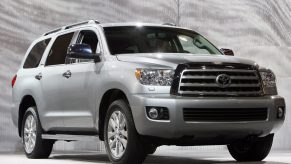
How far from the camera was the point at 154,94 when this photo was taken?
894 centimetres

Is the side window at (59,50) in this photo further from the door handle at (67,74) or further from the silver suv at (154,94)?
A: the door handle at (67,74)

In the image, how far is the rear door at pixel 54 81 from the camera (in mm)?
11078

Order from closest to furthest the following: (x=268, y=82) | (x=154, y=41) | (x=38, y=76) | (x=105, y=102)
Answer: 1. (x=268, y=82)
2. (x=105, y=102)
3. (x=154, y=41)
4. (x=38, y=76)

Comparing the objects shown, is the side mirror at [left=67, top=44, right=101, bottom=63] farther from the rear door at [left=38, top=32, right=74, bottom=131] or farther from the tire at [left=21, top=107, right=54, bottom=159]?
the tire at [left=21, top=107, right=54, bottom=159]

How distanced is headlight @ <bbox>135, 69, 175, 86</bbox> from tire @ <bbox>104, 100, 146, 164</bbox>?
431mm

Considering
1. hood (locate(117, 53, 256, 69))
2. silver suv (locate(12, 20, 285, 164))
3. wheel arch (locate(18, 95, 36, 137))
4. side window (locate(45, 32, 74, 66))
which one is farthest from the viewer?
wheel arch (locate(18, 95, 36, 137))

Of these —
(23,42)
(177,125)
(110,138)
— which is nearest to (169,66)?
(177,125)

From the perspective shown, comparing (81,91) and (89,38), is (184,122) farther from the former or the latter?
(89,38)

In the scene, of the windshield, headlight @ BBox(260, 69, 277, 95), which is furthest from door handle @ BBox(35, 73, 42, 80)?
headlight @ BBox(260, 69, 277, 95)

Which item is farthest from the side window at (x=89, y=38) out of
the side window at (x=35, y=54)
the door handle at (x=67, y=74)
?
the side window at (x=35, y=54)

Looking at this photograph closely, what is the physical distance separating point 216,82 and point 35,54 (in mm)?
4398

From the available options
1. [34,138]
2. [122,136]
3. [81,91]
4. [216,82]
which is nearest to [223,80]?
[216,82]

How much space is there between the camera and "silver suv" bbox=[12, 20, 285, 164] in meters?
8.91

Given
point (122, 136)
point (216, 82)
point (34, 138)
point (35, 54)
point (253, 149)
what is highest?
point (35, 54)
